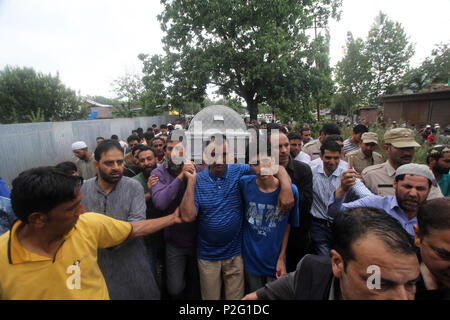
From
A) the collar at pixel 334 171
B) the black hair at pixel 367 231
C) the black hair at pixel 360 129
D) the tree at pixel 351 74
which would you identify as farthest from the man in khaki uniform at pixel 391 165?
the tree at pixel 351 74

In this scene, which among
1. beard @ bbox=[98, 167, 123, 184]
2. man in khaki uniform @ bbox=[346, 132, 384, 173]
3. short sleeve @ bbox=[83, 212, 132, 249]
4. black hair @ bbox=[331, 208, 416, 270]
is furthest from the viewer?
man in khaki uniform @ bbox=[346, 132, 384, 173]

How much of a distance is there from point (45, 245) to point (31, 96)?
81.2 ft

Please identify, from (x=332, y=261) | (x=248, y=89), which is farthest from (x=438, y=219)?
(x=248, y=89)

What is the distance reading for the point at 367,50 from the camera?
3456 cm

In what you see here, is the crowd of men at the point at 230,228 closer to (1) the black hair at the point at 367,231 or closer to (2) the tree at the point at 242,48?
(1) the black hair at the point at 367,231

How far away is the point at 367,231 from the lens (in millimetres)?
1141

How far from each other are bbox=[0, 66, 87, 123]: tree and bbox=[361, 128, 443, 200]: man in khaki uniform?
74.7 ft

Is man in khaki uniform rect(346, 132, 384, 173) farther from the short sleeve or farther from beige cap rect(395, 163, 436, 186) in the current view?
the short sleeve

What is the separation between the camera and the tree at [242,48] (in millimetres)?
13430

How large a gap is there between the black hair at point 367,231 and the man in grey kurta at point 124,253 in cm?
152

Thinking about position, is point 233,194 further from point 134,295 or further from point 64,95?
point 64,95

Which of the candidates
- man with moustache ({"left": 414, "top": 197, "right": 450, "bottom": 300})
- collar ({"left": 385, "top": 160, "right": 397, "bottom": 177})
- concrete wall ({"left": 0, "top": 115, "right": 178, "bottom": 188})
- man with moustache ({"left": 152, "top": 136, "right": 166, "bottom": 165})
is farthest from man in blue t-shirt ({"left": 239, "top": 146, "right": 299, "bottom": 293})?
concrete wall ({"left": 0, "top": 115, "right": 178, "bottom": 188})

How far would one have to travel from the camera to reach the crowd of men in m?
1.20
